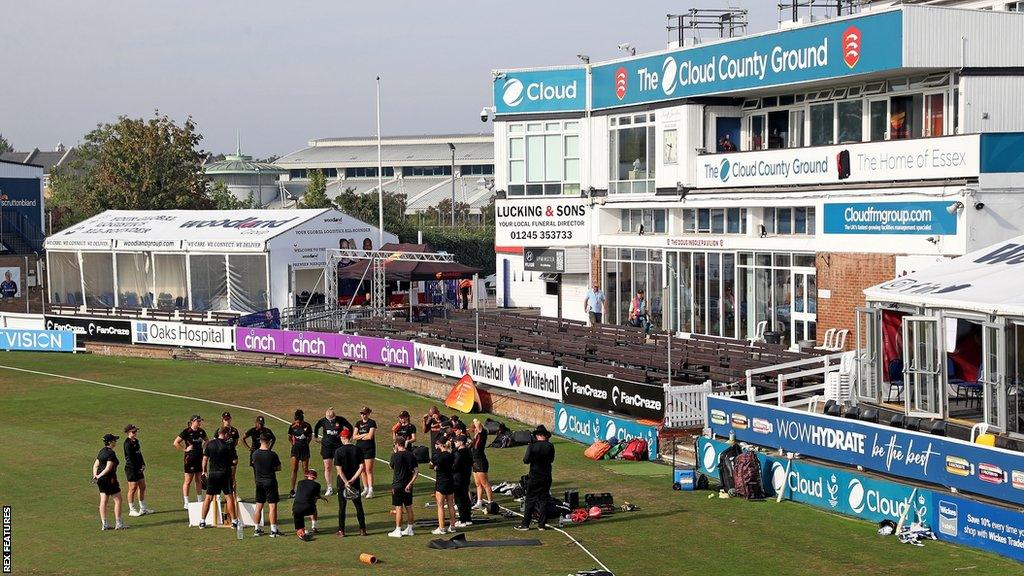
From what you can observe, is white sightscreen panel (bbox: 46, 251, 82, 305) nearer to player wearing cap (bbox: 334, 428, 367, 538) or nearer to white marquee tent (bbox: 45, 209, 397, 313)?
white marquee tent (bbox: 45, 209, 397, 313)

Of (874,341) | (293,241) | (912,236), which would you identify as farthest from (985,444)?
(293,241)

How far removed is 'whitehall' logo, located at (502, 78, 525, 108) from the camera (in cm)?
4544

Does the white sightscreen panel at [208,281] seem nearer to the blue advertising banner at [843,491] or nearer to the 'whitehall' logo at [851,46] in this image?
the 'whitehall' logo at [851,46]

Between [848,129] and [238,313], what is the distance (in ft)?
86.7

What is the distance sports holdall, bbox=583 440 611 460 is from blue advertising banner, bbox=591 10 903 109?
12.2m

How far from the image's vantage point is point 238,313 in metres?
50.8

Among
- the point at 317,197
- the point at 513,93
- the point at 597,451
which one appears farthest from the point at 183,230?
the point at 597,451

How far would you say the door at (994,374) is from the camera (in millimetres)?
21938

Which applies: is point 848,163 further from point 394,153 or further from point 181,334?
point 394,153

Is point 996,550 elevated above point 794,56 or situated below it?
below

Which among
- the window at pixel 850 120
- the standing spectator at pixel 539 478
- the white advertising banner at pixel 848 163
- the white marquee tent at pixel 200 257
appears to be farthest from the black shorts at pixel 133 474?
the white marquee tent at pixel 200 257

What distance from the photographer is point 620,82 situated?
42.4 m

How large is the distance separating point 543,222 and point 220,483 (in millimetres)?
25915

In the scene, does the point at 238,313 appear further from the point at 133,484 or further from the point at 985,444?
the point at 985,444
